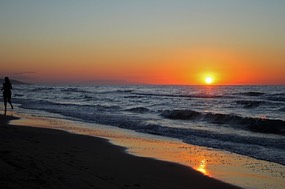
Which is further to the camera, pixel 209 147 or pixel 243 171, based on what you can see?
pixel 209 147

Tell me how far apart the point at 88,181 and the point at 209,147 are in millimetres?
6274

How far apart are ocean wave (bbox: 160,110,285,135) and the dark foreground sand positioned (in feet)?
32.3

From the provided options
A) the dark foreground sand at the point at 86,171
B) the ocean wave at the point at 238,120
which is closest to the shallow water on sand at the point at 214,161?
the dark foreground sand at the point at 86,171

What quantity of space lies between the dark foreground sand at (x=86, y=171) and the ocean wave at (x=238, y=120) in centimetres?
984

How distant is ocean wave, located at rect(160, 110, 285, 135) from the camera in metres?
16.8

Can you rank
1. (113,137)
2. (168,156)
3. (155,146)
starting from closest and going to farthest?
(168,156), (155,146), (113,137)

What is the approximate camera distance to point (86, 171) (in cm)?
658

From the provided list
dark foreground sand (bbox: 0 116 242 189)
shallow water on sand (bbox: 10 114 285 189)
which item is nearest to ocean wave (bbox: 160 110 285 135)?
shallow water on sand (bbox: 10 114 285 189)

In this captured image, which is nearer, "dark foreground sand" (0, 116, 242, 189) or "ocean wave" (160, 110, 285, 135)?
"dark foreground sand" (0, 116, 242, 189)

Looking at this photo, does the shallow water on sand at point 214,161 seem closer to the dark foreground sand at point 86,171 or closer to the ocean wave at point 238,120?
the dark foreground sand at point 86,171

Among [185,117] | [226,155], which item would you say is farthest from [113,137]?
[185,117]

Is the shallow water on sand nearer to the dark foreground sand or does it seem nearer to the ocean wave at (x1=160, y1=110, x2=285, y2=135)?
the dark foreground sand

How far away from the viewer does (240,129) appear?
666 inches

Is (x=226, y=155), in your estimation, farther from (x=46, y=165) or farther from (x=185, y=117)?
(x=185, y=117)
